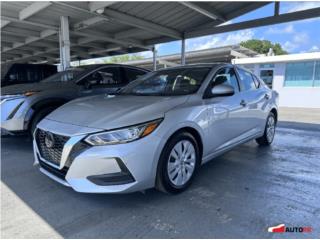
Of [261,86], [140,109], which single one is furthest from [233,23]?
[140,109]

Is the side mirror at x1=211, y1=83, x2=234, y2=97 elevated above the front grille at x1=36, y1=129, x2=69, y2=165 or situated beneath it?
elevated above

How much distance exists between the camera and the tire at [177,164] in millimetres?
2549

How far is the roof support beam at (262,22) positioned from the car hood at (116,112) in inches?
250

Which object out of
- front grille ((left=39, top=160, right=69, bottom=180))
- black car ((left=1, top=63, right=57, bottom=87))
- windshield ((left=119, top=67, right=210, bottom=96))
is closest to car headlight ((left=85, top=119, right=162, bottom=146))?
front grille ((left=39, top=160, right=69, bottom=180))

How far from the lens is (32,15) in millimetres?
8242

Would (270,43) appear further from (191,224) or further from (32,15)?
(191,224)

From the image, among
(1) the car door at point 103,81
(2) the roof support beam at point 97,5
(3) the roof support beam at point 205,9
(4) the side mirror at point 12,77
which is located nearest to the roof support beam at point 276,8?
(3) the roof support beam at point 205,9

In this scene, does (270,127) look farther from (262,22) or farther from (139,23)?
→ (139,23)

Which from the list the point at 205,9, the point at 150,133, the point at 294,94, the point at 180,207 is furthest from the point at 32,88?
the point at 294,94

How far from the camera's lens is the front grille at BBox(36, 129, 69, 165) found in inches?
99.6

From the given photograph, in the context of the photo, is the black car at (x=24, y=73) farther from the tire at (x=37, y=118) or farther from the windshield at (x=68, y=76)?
the tire at (x=37, y=118)

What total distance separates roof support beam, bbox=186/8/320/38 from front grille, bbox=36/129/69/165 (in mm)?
7570

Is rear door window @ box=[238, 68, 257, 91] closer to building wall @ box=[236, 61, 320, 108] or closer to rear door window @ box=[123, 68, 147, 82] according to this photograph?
rear door window @ box=[123, 68, 147, 82]

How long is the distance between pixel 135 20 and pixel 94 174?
291 inches
